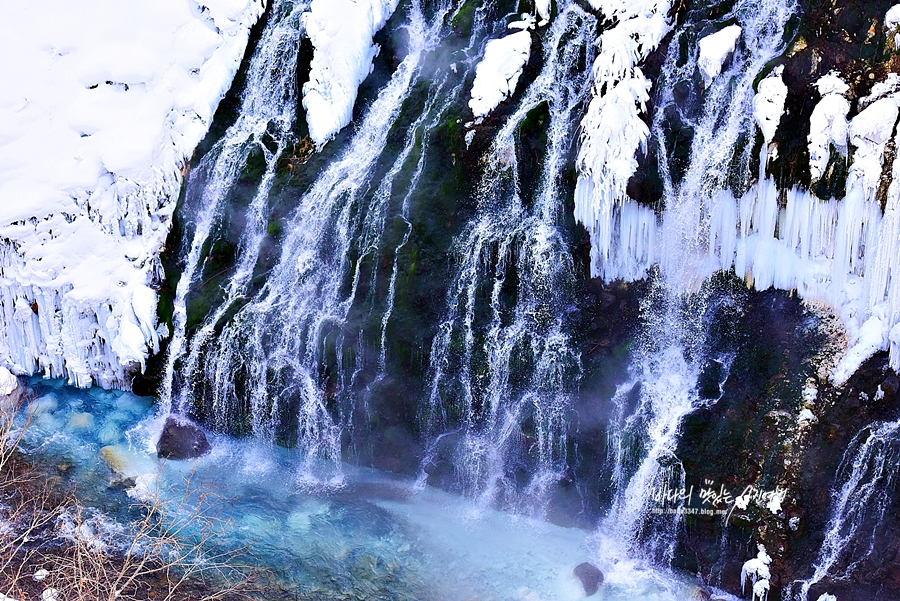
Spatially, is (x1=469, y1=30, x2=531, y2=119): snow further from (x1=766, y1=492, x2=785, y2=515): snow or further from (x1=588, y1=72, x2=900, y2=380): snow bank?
(x1=766, y1=492, x2=785, y2=515): snow

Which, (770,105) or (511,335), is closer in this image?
(770,105)

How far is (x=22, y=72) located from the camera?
17312 millimetres

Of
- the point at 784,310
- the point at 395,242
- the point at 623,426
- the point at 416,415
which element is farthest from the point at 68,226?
the point at 784,310

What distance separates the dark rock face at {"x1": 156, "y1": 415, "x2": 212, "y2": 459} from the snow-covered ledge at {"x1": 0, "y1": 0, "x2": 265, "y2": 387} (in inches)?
59.4

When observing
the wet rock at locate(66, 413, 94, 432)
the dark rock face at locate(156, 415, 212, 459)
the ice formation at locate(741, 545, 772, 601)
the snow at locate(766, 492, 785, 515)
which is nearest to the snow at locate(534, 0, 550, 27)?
the snow at locate(766, 492, 785, 515)

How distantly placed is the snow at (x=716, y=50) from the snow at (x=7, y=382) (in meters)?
13.1

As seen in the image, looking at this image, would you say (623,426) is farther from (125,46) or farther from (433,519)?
(125,46)

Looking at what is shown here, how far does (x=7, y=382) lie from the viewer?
15.3 metres

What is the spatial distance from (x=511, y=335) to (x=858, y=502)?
17.4ft

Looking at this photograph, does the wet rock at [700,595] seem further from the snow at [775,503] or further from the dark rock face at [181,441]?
the dark rock face at [181,441]

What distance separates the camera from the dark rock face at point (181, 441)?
1417 cm

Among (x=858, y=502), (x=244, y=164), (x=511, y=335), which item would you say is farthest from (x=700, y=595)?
(x=244, y=164)

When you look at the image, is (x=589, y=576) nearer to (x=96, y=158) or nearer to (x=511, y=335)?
(x=511, y=335)

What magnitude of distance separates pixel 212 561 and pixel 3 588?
2.68 m
